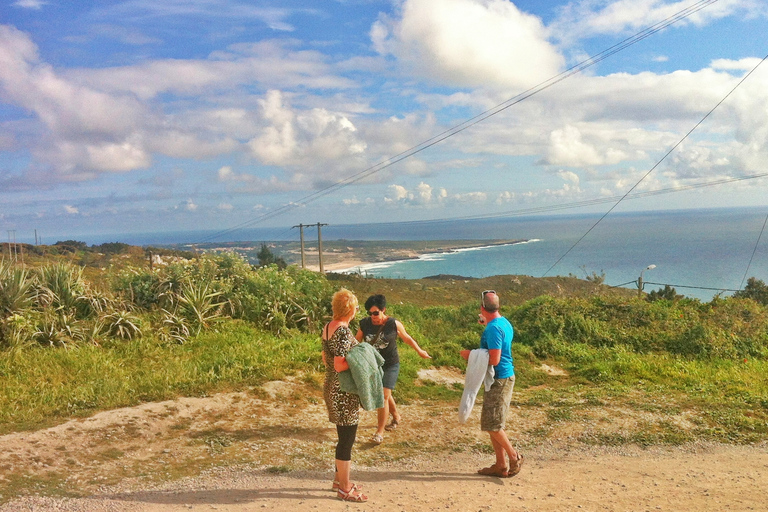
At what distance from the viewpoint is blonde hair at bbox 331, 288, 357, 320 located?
470 cm

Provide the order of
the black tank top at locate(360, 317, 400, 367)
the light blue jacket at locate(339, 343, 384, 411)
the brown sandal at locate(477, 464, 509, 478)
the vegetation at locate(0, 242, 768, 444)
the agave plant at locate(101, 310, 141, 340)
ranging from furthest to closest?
1. the agave plant at locate(101, 310, 141, 340)
2. the vegetation at locate(0, 242, 768, 444)
3. the black tank top at locate(360, 317, 400, 367)
4. the brown sandal at locate(477, 464, 509, 478)
5. the light blue jacket at locate(339, 343, 384, 411)

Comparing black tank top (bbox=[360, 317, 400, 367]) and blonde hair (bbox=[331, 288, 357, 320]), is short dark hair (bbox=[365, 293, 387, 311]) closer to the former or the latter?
black tank top (bbox=[360, 317, 400, 367])

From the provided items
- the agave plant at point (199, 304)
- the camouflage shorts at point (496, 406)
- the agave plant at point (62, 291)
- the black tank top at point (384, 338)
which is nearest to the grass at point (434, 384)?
the agave plant at point (199, 304)

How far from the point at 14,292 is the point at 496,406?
8520 millimetres

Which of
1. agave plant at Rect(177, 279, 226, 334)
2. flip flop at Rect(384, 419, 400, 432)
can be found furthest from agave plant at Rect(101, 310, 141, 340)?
flip flop at Rect(384, 419, 400, 432)

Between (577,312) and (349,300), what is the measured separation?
432 inches

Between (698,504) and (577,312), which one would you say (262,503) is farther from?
(577,312)

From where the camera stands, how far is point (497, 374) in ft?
17.5

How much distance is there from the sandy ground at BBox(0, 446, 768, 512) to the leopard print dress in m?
0.69

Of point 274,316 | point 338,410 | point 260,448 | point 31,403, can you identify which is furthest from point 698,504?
point 274,316

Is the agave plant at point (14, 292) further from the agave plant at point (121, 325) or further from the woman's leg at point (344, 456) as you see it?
the woman's leg at point (344, 456)

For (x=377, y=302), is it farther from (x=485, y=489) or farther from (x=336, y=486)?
(x=485, y=489)

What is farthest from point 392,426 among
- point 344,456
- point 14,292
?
point 14,292

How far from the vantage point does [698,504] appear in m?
4.91
